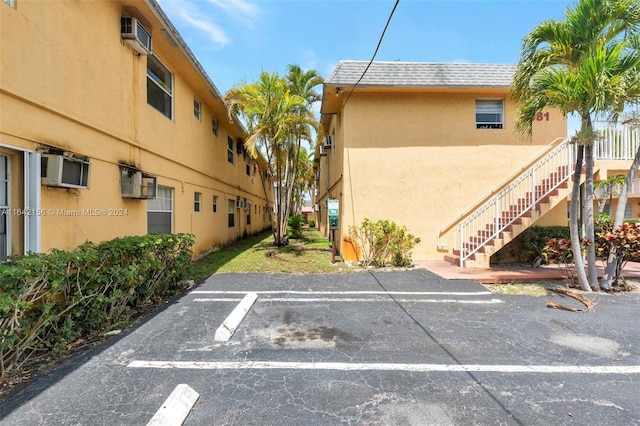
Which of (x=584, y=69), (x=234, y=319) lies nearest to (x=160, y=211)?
(x=234, y=319)

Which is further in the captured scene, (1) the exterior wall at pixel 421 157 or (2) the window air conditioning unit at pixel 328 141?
(2) the window air conditioning unit at pixel 328 141

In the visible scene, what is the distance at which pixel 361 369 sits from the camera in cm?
310

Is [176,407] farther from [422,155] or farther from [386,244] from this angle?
[422,155]

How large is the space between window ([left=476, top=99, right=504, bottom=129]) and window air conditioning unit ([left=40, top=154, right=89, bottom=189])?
34.0 feet

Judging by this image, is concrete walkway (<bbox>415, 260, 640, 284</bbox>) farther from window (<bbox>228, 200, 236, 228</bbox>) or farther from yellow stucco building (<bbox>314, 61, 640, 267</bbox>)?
window (<bbox>228, 200, 236, 228</bbox>)

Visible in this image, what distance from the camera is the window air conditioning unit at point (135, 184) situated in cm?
578

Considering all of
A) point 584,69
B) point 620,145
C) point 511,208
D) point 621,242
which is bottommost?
point 621,242

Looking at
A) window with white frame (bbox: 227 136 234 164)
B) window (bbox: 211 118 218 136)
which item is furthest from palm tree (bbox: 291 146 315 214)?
window (bbox: 211 118 218 136)

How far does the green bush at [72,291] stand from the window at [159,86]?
12.4ft

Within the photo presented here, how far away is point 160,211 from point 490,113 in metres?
10.3

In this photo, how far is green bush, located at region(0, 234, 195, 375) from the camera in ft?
9.20

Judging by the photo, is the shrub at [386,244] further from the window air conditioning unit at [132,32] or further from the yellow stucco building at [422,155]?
the window air conditioning unit at [132,32]

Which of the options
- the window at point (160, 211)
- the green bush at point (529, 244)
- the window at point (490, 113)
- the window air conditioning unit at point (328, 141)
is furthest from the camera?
the window air conditioning unit at point (328, 141)

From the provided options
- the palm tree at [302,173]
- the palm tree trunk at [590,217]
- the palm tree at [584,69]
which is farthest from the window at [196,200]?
the palm tree at [302,173]
